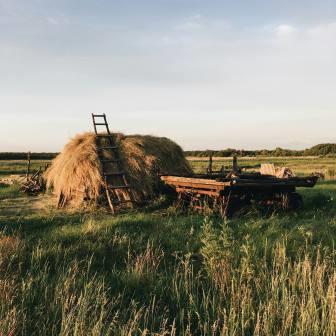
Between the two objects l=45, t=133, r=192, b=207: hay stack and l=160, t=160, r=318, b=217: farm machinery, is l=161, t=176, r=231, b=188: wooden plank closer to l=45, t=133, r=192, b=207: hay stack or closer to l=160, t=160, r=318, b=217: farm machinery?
l=160, t=160, r=318, b=217: farm machinery

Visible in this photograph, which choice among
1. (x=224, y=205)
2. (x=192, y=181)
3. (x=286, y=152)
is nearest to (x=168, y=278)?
(x=224, y=205)

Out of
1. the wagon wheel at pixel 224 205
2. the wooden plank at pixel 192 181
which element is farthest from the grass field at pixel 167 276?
the wooden plank at pixel 192 181

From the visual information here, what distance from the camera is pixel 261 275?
19.2 feet

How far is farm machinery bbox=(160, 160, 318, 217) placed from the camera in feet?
42.7

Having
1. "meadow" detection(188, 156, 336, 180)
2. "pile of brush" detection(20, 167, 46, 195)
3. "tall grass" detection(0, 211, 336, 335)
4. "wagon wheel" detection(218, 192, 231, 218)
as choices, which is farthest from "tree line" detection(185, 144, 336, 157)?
"tall grass" detection(0, 211, 336, 335)

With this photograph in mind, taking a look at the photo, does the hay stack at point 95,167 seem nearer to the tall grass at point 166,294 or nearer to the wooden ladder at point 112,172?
the wooden ladder at point 112,172

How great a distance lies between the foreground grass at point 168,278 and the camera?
4359mm

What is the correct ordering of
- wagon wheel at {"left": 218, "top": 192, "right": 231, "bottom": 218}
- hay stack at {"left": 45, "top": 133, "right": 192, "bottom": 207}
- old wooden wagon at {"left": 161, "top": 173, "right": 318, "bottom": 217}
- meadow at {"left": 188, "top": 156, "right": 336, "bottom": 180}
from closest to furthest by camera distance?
wagon wheel at {"left": 218, "top": 192, "right": 231, "bottom": 218}, old wooden wagon at {"left": 161, "top": 173, "right": 318, "bottom": 217}, hay stack at {"left": 45, "top": 133, "right": 192, "bottom": 207}, meadow at {"left": 188, "top": 156, "right": 336, "bottom": 180}

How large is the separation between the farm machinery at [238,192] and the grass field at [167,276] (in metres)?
0.59

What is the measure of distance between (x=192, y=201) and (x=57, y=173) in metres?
5.87

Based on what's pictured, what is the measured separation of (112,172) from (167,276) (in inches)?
401

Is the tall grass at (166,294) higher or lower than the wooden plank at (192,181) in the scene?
lower

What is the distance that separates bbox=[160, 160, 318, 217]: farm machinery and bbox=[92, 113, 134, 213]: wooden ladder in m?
1.71

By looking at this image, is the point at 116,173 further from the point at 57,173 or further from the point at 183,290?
the point at 183,290
